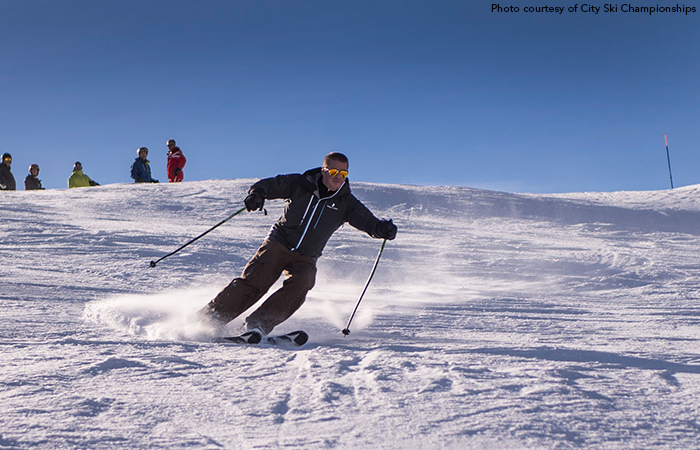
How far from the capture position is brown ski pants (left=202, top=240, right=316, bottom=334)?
11.7 feet

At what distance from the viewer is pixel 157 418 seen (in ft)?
6.08

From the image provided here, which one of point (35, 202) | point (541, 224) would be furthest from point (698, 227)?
point (35, 202)

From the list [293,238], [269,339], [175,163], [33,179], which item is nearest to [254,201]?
[293,238]

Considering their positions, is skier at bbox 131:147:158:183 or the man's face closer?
the man's face

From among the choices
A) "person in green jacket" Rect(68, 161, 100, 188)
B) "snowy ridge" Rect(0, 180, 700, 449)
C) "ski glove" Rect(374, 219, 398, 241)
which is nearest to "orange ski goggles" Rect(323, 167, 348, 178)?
"ski glove" Rect(374, 219, 398, 241)

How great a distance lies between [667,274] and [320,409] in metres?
6.20

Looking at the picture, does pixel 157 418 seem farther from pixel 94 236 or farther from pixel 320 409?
pixel 94 236

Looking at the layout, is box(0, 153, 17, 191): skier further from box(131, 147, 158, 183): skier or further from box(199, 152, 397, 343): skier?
box(199, 152, 397, 343): skier

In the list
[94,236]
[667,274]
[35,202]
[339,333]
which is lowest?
[667,274]

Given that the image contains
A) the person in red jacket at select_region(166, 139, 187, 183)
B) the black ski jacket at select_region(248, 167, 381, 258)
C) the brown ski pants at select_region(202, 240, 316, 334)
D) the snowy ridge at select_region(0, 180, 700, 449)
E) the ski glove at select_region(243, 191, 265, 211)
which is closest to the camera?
the snowy ridge at select_region(0, 180, 700, 449)

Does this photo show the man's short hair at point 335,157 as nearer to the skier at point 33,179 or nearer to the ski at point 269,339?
the ski at point 269,339

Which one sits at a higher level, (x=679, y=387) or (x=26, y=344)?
(x=26, y=344)

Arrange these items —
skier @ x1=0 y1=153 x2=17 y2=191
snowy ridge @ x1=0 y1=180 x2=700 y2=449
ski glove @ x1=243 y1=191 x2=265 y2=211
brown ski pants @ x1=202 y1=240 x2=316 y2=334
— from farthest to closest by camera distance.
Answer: skier @ x1=0 y1=153 x2=17 y2=191, ski glove @ x1=243 y1=191 x2=265 y2=211, brown ski pants @ x1=202 y1=240 x2=316 y2=334, snowy ridge @ x1=0 y1=180 x2=700 y2=449

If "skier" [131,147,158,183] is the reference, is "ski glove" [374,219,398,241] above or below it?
below
